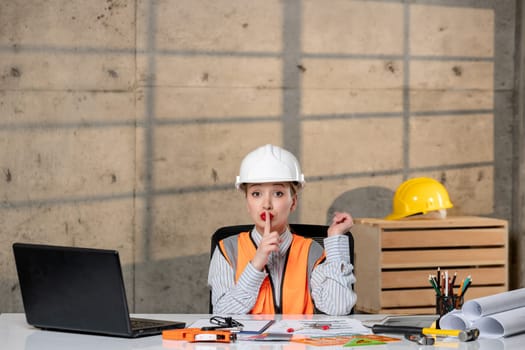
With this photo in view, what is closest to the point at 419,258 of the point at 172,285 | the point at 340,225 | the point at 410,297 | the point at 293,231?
the point at 410,297

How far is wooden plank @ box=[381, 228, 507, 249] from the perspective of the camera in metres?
4.87

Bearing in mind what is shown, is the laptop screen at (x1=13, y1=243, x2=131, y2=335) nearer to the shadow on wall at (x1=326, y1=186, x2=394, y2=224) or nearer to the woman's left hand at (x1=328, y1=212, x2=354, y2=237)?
the woman's left hand at (x1=328, y1=212, x2=354, y2=237)

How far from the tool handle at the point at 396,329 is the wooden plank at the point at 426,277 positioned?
97.3 inches

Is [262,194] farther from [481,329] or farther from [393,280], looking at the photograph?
[393,280]

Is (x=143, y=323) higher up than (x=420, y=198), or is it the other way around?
(x=420, y=198)

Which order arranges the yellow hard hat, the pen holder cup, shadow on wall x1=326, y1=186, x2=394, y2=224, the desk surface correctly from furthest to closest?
1. shadow on wall x1=326, y1=186, x2=394, y2=224
2. the yellow hard hat
3. the pen holder cup
4. the desk surface

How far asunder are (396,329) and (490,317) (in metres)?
0.26

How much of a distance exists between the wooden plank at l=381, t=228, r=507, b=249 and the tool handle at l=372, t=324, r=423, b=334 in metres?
2.47

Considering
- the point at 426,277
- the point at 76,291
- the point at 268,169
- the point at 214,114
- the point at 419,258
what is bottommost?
the point at 426,277

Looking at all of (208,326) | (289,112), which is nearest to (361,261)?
(289,112)

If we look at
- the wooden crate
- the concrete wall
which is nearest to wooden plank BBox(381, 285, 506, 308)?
the wooden crate

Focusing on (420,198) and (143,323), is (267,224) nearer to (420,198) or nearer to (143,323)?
(143,323)

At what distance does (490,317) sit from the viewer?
2305mm

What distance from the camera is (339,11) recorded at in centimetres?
543
